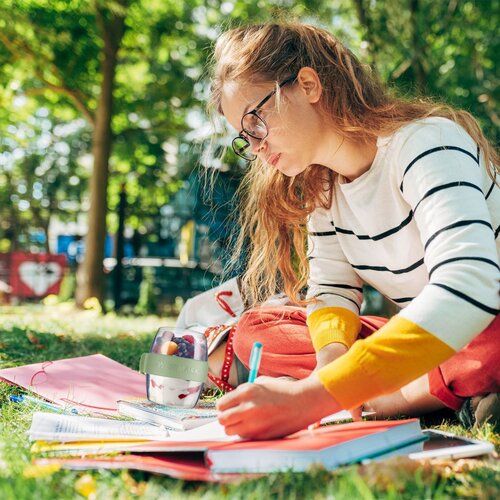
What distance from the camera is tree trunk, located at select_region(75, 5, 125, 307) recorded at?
7.82 metres

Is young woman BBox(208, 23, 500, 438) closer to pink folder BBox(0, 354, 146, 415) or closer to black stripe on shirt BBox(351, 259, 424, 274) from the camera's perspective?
black stripe on shirt BBox(351, 259, 424, 274)

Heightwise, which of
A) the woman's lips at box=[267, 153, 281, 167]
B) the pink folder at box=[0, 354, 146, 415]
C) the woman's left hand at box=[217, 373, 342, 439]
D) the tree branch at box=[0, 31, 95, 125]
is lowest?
the pink folder at box=[0, 354, 146, 415]

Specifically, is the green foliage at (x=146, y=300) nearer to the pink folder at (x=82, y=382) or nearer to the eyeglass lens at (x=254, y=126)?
the pink folder at (x=82, y=382)

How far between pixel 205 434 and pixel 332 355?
515 millimetres

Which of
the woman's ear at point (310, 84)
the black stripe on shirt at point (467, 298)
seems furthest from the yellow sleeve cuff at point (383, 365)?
the woman's ear at point (310, 84)

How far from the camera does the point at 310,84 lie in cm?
199

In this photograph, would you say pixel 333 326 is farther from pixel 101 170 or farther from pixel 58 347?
pixel 101 170

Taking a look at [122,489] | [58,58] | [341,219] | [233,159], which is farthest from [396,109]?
[58,58]

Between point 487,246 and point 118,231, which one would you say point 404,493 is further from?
point 118,231

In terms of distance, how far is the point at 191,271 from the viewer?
353 inches

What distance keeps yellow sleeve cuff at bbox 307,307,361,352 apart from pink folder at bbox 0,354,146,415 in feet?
2.19

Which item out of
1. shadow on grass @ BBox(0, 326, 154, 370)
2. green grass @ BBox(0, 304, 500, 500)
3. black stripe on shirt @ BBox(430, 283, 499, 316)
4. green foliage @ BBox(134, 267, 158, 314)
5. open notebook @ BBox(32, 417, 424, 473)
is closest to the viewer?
green grass @ BBox(0, 304, 500, 500)

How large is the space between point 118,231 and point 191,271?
1064 millimetres

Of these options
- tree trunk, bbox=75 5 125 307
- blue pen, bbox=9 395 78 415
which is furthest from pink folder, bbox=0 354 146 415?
tree trunk, bbox=75 5 125 307
